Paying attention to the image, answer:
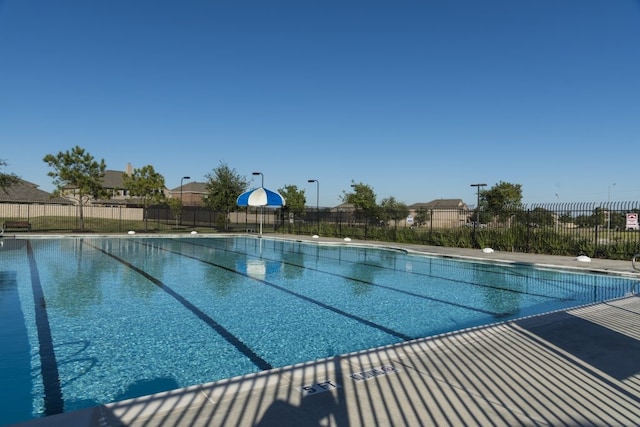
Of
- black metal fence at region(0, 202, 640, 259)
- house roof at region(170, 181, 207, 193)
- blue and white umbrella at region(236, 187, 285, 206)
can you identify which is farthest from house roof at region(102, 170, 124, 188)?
blue and white umbrella at region(236, 187, 285, 206)

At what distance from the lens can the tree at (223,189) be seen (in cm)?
3045

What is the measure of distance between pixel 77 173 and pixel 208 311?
77.6ft

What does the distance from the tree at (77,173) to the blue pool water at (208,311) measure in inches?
522

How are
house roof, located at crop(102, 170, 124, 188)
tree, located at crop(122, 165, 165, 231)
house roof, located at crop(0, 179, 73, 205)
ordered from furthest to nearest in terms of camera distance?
house roof, located at crop(102, 170, 124, 188), house roof, located at crop(0, 179, 73, 205), tree, located at crop(122, 165, 165, 231)

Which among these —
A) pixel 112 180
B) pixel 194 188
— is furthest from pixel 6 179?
pixel 194 188

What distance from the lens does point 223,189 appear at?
30.4m

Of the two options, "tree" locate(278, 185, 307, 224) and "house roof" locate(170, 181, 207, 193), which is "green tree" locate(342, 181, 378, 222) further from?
"house roof" locate(170, 181, 207, 193)

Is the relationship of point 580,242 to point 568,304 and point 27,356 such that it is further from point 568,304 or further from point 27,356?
point 27,356

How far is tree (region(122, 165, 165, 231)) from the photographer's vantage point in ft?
103

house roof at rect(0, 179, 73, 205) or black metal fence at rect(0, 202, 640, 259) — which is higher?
house roof at rect(0, 179, 73, 205)

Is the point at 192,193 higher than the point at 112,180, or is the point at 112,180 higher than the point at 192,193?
the point at 112,180

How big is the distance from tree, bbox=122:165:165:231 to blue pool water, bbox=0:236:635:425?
1680cm

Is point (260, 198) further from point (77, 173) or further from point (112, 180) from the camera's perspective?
point (112, 180)

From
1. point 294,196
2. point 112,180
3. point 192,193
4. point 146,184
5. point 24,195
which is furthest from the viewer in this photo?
point 192,193
